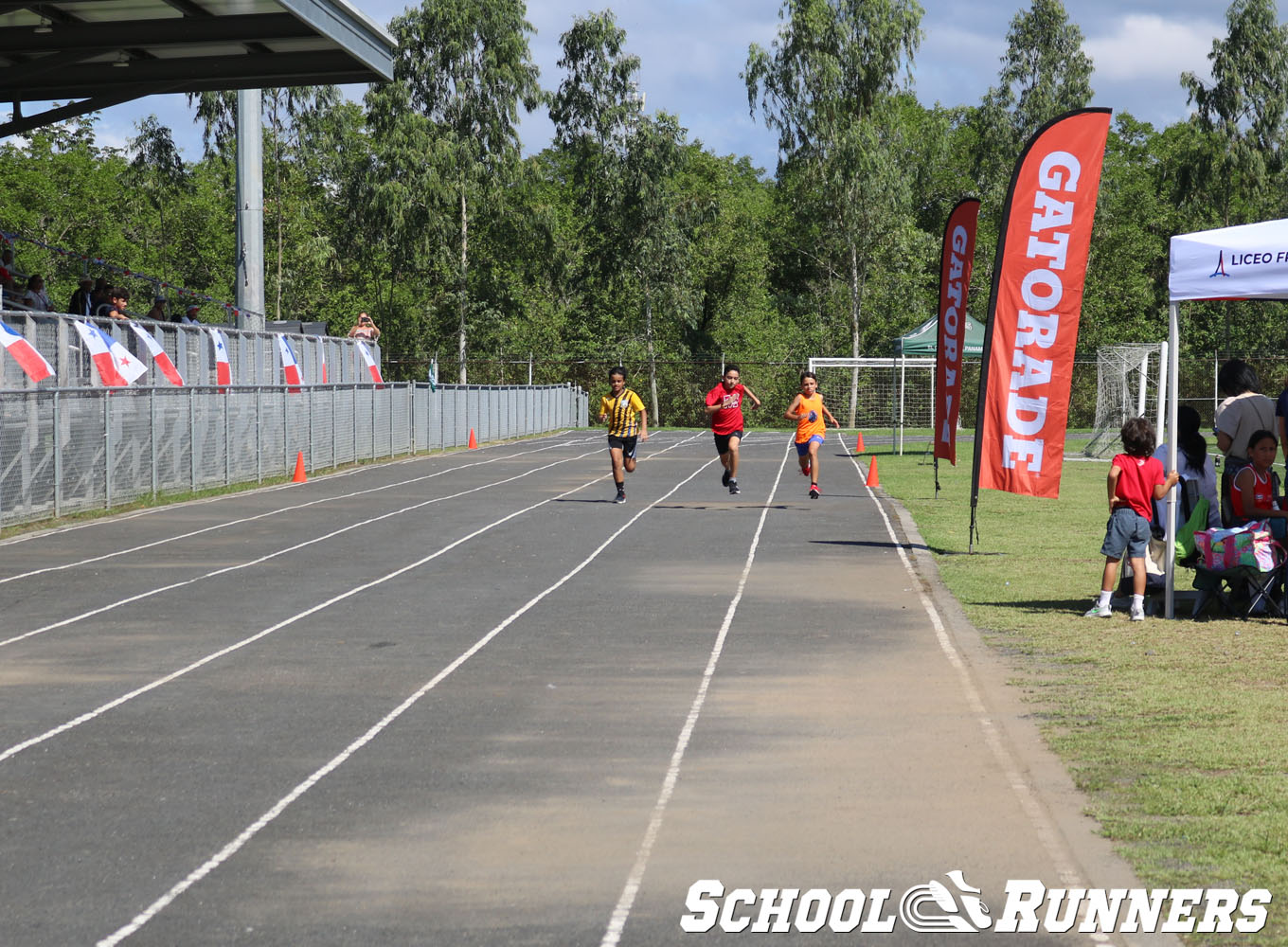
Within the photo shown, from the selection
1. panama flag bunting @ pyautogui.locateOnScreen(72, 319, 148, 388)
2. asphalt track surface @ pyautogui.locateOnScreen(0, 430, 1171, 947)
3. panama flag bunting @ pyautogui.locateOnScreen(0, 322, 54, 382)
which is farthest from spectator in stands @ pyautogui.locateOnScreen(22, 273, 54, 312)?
asphalt track surface @ pyautogui.locateOnScreen(0, 430, 1171, 947)

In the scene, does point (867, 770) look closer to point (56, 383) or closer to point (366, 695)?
point (366, 695)

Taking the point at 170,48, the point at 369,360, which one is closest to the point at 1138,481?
the point at 170,48

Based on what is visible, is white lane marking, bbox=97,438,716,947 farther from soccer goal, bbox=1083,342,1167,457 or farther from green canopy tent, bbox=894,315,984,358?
green canopy tent, bbox=894,315,984,358

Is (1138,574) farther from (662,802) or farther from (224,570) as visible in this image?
(224,570)

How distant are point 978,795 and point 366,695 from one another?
366cm

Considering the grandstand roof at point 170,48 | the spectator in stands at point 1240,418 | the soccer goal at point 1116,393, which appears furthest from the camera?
the soccer goal at point 1116,393

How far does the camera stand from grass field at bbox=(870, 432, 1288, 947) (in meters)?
A: 5.60

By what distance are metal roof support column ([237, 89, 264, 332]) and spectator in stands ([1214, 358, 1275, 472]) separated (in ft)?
66.8

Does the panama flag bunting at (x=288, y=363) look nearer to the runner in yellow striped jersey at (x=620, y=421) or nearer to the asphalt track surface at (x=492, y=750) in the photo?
the runner in yellow striped jersey at (x=620, y=421)

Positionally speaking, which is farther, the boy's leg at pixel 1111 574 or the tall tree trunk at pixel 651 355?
the tall tree trunk at pixel 651 355

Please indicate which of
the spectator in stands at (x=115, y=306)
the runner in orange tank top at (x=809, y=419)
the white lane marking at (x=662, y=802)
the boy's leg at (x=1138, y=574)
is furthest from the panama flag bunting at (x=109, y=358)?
Answer: the boy's leg at (x=1138, y=574)

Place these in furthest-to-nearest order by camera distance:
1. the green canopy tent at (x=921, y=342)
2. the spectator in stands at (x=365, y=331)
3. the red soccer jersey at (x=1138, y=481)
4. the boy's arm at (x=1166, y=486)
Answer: the green canopy tent at (x=921, y=342), the spectator in stands at (x=365, y=331), the red soccer jersey at (x=1138, y=481), the boy's arm at (x=1166, y=486)

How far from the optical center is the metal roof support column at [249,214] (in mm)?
29047

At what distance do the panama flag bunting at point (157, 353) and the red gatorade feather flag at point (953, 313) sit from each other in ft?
36.3
